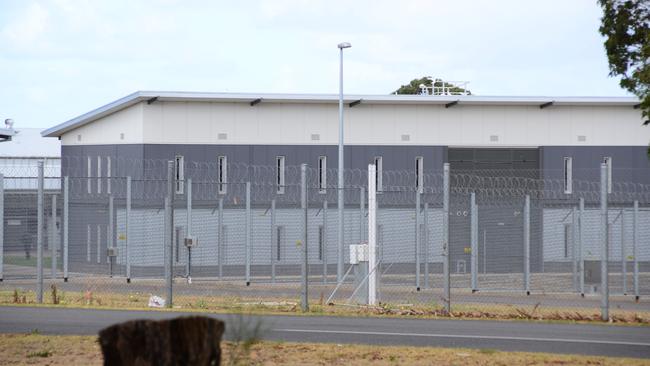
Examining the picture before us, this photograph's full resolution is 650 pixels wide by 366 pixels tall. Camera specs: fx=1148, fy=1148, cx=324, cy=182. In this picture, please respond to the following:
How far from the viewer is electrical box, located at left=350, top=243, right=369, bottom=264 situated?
20.3m

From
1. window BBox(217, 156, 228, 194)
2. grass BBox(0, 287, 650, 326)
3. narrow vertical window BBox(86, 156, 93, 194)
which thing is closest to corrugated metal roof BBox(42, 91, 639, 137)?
narrow vertical window BBox(86, 156, 93, 194)

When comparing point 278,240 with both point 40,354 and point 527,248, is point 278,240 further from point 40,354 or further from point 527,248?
point 40,354

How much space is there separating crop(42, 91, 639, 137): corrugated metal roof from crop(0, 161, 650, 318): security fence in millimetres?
2080

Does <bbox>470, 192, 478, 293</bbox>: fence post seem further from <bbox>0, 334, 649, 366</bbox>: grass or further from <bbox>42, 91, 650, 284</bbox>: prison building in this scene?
<bbox>0, 334, 649, 366</bbox>: grass

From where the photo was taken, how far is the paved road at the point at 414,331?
1375 cm

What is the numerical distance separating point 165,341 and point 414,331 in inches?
326

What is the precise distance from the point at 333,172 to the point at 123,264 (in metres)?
9.97

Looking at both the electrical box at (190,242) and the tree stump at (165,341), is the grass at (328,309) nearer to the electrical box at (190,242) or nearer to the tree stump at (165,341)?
the electrical box at (190,242)

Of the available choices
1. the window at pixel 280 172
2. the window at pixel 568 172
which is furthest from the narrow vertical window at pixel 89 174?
the window at pixel 568 172

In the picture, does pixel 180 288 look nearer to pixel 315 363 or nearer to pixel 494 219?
pixel 494 219

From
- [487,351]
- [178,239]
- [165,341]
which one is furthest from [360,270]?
[165,341]

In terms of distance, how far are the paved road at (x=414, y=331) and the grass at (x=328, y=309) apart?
818 millimetres

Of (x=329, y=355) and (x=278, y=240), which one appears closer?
(x=329, y=355)

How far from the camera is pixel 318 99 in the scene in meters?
37.8
